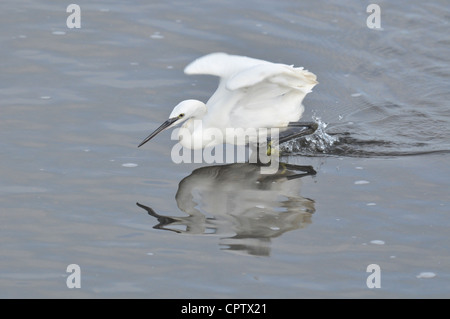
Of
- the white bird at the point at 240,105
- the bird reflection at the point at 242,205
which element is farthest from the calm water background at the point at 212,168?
the white bird at the point at 240,105

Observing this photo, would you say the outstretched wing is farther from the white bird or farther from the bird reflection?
the bird reflection

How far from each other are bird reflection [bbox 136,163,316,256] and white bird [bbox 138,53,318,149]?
0.43 meters

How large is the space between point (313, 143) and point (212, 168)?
1.33 metres

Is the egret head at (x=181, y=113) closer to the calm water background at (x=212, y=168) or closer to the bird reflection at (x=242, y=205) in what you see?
the calm water background at (x=212, y=168)

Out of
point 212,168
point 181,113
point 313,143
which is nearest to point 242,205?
point 212,168

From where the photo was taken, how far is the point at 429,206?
7.91 m

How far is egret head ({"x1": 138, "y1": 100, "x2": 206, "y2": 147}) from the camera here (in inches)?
339

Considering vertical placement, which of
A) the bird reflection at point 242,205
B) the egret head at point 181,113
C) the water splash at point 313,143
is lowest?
the bird reflection at point 242,205

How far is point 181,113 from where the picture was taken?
866 cm

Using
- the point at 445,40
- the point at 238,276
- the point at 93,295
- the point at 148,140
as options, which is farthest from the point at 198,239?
the point at 445,40

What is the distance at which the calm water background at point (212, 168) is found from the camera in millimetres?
6762

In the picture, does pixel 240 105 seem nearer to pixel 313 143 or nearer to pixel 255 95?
pixel 255 95

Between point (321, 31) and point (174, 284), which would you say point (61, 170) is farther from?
point (321, 31)

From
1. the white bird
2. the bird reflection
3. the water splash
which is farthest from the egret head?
the water splash
